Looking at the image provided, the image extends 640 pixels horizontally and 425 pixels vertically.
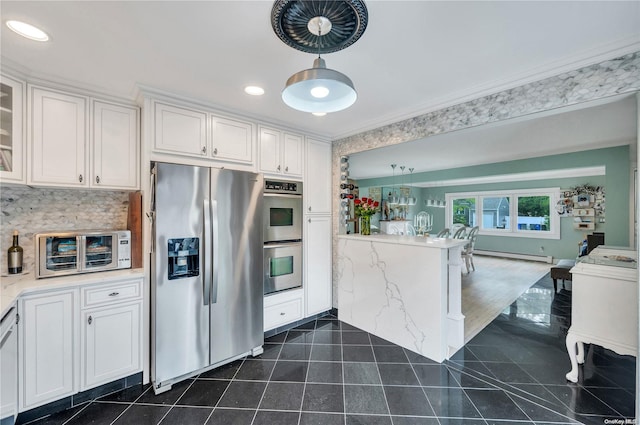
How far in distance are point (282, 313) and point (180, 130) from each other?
6.93 ft

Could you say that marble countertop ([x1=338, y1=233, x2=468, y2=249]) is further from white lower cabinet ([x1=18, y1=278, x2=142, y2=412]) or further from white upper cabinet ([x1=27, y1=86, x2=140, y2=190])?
white upper cabinet ([x1=27, y1=86, x2=140, y2=190])

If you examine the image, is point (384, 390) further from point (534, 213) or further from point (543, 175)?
point (534, 213)

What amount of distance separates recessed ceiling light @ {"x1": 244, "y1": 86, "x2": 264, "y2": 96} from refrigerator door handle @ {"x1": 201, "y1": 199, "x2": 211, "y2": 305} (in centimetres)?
97

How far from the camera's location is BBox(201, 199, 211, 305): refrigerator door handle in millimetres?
2168

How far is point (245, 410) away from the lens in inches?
71.8

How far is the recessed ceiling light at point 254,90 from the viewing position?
2.14 m

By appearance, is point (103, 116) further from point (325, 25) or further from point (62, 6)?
point (325, 25)

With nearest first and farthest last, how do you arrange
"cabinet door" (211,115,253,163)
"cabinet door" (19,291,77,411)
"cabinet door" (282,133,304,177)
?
"cabinet door" (19,291,77,411) → "cabinet door" (211,115,253,163) → "cabinet door" (282,133,304,177)

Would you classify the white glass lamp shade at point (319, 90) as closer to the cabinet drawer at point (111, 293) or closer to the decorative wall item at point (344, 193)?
the cabinet drawer at point (111, 293)

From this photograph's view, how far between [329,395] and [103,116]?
285 cm

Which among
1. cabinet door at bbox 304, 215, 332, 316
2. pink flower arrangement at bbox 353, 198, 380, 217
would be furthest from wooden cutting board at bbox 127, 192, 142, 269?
pink flower arrangement at bbox 353, 198, 380, 217

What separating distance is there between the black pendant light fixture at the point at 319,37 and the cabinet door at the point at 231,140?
55.2 inches

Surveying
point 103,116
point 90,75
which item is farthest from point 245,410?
point 90,75

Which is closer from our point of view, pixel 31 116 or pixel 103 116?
pixel 31 116
